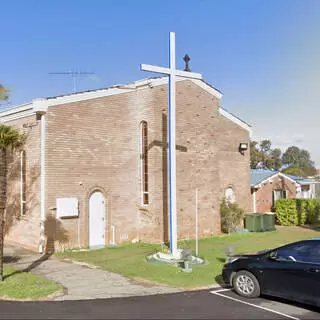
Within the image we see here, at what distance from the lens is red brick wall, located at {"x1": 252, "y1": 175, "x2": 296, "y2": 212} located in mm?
28516

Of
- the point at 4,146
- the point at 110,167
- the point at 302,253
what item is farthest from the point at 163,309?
the point at 110,167

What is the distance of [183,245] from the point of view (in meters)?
17.6

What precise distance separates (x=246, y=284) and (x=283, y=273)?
3.46ft

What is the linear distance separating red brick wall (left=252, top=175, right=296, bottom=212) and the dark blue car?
19033 millimetres

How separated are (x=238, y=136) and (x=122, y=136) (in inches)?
334

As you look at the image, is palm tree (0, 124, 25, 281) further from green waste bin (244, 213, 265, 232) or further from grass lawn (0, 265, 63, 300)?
green waste bin (244, 213, 265, 232)

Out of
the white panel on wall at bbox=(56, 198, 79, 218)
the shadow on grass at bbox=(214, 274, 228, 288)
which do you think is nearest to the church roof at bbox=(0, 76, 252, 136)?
the white panel on wall at bbox=(56, 198, 79, 218)

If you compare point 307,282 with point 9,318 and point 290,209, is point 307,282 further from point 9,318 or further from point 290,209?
point 290,209

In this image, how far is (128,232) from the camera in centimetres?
1833

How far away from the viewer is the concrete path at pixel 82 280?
9.81 meters

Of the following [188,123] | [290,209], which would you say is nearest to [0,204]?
[188,123]

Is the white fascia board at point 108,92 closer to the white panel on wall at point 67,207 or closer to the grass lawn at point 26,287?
the white panel on wall at point 67,207

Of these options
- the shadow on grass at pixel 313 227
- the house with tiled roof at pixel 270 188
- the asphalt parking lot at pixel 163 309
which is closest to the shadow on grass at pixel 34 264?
the asphalt parking lot at pixel 163 309

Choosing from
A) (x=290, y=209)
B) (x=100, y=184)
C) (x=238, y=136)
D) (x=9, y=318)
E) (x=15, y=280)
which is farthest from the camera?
(x=290, y=209)
